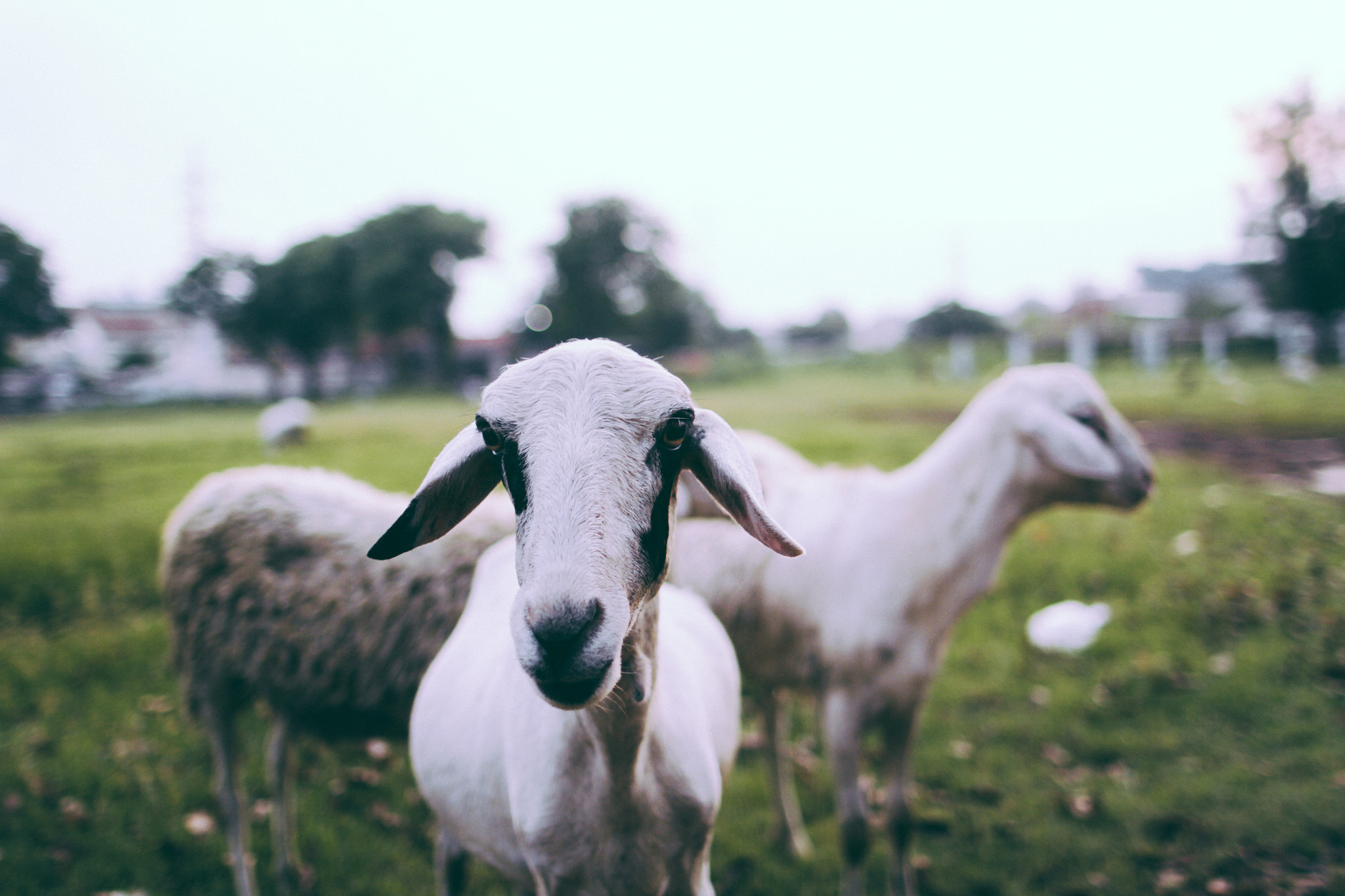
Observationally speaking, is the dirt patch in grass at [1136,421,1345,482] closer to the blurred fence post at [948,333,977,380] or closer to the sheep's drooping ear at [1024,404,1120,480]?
the sheep's drooping ear at [1024,404,1120,480]

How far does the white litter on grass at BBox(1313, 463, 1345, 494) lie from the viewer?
26.1ft

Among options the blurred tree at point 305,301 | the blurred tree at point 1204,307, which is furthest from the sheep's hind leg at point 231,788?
the blurred tree at point 1204,307

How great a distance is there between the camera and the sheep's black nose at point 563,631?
1.24 metres

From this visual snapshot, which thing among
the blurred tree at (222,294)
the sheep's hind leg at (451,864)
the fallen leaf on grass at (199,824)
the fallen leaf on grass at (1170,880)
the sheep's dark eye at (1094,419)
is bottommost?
the fallen leaf on grass at (1170,880)

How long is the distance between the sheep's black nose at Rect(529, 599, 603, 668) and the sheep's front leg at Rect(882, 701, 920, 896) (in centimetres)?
255

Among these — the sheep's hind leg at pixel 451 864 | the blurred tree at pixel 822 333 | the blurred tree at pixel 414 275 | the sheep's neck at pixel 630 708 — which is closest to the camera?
the sheep's neck at pixel 630 708

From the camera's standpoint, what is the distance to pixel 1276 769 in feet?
13.1

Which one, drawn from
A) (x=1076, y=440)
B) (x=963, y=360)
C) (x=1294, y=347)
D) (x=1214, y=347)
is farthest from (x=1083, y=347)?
(x=1076, y=440)

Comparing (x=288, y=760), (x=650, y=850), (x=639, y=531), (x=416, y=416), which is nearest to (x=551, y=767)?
(x=650, y=850)

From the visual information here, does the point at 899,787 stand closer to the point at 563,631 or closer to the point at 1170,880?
the point at 1170,880

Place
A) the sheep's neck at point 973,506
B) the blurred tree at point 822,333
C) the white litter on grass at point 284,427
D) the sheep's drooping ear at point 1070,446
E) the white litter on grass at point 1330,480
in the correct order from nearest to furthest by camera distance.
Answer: the sheep's drooping ear at point 1070,446 < the sheep's neck at point 973,506 < the white litter on grass at point 1330,480 < the white litter on grass at point 284,427 < the blurred tree at point 822,333

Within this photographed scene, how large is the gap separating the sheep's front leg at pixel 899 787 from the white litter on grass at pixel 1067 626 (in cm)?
297

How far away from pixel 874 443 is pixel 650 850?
412 inches

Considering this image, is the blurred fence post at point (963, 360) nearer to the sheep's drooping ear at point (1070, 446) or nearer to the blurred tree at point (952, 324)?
the blurred tree at point (952, 324)
